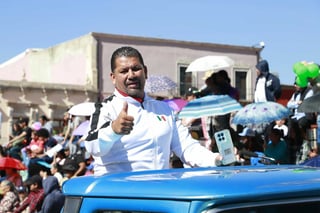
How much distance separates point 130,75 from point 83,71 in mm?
35788

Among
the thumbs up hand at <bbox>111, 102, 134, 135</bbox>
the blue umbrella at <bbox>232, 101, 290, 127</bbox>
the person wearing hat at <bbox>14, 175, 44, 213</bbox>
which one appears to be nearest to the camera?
the thumbs up hand at <bbox>111, 102, 134, 135</bbox>

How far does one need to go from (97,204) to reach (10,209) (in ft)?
26.8

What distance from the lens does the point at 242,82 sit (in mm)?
43500

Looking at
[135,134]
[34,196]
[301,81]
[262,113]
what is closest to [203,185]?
[135,134]

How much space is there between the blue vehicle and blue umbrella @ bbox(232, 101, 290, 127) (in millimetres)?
7247

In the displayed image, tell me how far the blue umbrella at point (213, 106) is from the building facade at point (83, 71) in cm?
Answer: 2414

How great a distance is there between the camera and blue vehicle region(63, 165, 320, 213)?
2406mm

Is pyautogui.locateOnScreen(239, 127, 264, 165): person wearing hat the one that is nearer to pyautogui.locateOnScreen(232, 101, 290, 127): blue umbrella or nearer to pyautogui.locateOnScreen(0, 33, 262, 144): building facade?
pyautogui.locateOnScreen(232, 101, 290, 127): blue umbrella

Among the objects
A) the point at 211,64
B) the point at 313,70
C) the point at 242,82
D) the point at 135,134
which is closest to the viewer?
the point at 135,134

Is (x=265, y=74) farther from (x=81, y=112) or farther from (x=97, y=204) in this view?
(x=97, y=204)

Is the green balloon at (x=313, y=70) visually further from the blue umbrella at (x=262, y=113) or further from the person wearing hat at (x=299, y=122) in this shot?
the blue umbrella at (x=262, y=113)

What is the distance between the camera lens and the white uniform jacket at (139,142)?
13.1 ft

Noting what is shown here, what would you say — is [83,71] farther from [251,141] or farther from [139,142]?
[139,142]

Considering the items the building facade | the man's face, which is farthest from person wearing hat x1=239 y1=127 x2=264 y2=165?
the building facade
